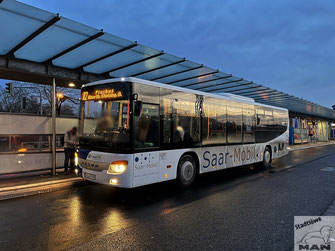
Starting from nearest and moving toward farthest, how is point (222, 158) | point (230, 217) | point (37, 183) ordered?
1. point (230, 217)
2. point (37, 183)
3. point (222, 158)

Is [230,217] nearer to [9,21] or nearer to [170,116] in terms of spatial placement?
[170,116]

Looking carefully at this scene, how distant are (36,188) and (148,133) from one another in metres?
3.95

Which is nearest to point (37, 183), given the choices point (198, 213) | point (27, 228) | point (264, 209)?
point (27, 228)

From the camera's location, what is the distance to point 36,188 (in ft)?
23.9

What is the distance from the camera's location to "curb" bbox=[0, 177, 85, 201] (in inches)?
262

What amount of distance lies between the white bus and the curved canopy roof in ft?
5.68

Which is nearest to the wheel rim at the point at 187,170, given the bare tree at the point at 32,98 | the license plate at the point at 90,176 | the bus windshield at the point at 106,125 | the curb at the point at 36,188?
the bus windshield at the point at 106,125

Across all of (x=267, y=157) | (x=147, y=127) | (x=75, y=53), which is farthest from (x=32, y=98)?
(x=147, y=127)

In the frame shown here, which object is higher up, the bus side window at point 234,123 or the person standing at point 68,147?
the bus side window at point 234,123

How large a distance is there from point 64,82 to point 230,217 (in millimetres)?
8849

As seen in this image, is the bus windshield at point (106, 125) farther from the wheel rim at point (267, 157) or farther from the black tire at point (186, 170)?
the wheel rim at point (267, 157)

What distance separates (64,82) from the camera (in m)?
10.5

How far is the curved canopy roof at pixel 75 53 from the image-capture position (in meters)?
6.35

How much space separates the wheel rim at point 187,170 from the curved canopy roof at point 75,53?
162 inches
